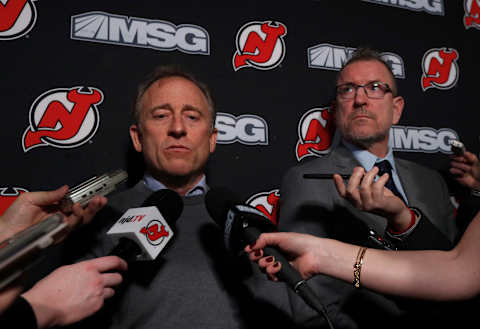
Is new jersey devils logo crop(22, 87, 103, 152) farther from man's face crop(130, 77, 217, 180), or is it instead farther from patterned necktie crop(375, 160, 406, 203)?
patterned necktie crop(375, 160, 406, 203)

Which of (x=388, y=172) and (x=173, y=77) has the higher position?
(x=173, y=77)

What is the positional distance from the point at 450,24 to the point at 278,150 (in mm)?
1446

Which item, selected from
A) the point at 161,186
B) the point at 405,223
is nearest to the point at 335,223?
the point at 405,223

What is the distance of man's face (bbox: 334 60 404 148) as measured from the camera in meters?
1.57

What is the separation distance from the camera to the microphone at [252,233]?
0.67 meters

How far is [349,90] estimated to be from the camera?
1.64m

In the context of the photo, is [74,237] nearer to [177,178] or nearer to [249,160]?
[177,178]

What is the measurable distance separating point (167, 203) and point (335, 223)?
27.1 inches

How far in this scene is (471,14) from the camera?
2225 mm

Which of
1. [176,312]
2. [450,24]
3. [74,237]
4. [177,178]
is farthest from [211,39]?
[450,24]

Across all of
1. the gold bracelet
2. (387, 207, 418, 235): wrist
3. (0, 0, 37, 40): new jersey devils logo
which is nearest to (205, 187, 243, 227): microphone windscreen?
Result: the gold bracelet

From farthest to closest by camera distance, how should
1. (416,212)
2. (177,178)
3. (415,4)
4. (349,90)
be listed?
(415,4), (349,90), (177,178), (416,212)

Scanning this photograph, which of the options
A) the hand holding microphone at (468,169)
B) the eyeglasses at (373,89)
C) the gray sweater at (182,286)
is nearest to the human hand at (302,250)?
the gray sweater at (182,286)

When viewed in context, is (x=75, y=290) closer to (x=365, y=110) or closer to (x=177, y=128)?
(x=177, y=128)
